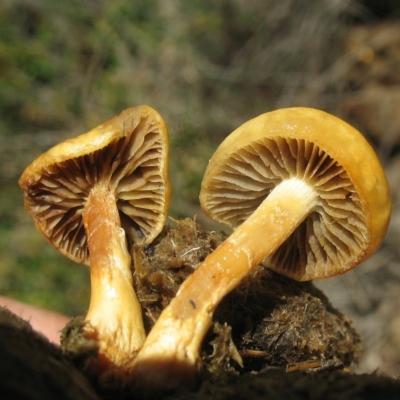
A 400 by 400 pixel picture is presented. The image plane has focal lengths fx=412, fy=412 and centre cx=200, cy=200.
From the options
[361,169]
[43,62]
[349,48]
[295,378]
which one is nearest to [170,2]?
[43,62]

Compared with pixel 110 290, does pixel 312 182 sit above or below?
above

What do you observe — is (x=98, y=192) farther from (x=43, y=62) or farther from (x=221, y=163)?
(x=43, y=62)

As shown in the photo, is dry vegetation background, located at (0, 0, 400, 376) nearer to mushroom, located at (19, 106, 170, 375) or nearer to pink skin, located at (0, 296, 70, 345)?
pink skin, located at (0, 296, 70, 345)

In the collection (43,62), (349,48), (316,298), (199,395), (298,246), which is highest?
(349,48)

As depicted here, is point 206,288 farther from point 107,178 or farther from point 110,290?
point 107,178

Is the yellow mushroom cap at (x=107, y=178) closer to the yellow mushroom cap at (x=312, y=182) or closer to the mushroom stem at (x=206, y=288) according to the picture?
the yellow mushroom cap at (x=312, y=182)

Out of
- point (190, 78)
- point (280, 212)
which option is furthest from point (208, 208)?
point (190, 78)
